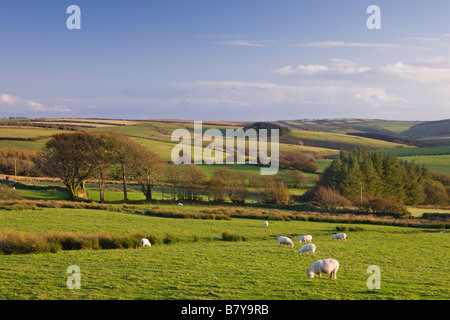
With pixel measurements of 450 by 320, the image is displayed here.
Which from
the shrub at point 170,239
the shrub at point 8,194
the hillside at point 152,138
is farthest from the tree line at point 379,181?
the shrub at point 8,194

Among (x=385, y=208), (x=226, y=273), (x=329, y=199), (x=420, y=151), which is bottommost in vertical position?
(x=385, y=208)

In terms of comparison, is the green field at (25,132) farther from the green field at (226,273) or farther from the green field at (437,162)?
the green field at (437,162)

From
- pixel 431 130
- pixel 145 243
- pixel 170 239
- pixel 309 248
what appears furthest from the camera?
pixel 431 130

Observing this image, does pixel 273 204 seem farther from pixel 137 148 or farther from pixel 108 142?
pixel 108 142

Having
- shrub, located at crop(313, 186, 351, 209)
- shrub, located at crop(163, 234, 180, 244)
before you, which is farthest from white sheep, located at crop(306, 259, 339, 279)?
shrub, located at crop(313, 186, 351, 209)

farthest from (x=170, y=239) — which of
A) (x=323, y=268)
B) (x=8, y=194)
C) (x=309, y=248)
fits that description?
(x=8, y=194)

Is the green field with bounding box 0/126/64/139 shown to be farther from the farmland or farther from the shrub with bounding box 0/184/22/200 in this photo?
the farmland

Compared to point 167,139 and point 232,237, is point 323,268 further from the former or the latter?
point 167,139

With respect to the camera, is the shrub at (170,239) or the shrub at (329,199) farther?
the shrub at (329,199)

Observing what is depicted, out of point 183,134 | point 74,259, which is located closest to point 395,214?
point 74,259

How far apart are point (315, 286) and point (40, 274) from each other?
913 centimetres

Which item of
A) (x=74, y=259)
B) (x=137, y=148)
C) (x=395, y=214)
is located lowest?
(x=395, y=214)

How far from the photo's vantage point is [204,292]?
1038cm
